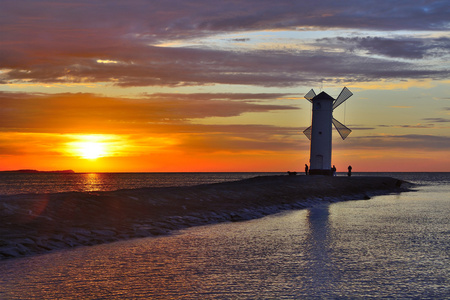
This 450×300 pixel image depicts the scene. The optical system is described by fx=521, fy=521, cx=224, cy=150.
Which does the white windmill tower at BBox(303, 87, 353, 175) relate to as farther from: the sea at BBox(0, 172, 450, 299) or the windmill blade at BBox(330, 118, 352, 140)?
the sea at BBox(0, 172, 450, 299)

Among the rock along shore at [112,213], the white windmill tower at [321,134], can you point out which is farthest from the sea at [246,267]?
the white windmill tower at [321,134]

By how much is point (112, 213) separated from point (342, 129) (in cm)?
4345

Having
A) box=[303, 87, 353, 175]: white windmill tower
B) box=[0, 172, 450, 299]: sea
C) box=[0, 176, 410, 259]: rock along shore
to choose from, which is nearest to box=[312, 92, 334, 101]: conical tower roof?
box=[303, 87, 353, 175]: white windmill tower

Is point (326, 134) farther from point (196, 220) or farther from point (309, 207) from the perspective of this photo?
point (196, 220)

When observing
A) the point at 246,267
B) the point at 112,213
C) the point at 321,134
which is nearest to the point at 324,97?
the point at 321,134

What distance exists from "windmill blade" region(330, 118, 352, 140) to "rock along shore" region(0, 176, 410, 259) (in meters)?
24.8

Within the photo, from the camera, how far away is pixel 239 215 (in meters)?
26.8

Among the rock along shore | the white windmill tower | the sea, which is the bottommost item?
the sea

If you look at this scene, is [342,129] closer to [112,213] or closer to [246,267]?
[112,213]

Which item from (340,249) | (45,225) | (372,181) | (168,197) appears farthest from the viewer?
(372,181)

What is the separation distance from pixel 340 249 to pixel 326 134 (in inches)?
1605

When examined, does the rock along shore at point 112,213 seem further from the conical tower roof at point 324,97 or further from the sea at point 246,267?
the conical tower roof at point 324,97

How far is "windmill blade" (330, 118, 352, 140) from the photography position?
60812 mm

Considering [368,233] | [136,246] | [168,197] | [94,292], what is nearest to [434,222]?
[368,233]
